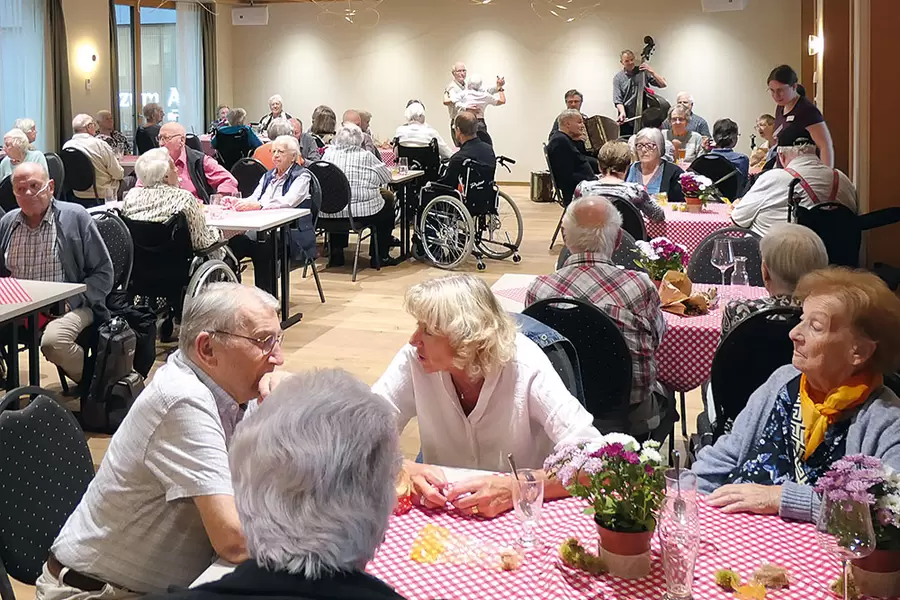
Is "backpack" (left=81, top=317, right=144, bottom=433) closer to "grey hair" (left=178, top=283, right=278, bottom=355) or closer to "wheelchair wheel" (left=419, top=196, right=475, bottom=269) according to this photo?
"grey hair" (left=178, top=283, right=278, bottom=355)

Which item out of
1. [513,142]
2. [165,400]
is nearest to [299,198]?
[165,400]

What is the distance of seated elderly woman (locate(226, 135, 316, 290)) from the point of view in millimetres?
6863

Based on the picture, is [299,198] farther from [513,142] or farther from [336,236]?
[513,142]

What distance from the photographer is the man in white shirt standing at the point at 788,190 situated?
17.9 feet

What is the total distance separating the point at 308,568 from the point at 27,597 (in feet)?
7.33

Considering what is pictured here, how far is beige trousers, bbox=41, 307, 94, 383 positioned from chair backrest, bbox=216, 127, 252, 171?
605 centimetres

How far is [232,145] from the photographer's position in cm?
1052

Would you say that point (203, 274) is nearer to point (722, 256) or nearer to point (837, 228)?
point (722, 256)

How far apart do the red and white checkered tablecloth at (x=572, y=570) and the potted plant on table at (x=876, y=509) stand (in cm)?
9

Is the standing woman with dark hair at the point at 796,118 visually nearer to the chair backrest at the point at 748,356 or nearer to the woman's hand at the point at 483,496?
the chair backrest at the point at 748,356

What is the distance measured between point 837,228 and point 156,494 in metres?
4.31

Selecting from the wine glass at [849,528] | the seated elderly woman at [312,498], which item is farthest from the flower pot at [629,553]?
the seated elderly woman at [312,498]

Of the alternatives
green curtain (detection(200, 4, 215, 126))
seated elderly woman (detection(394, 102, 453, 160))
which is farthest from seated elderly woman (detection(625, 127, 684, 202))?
green curtain (detection(200, 4, 215, 126))

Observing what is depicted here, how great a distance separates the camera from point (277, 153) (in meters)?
7.27
